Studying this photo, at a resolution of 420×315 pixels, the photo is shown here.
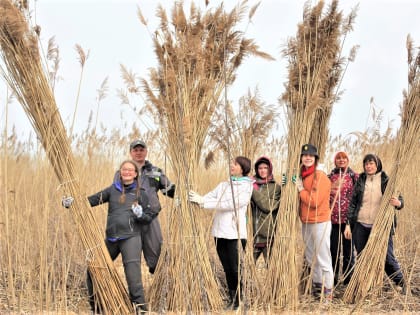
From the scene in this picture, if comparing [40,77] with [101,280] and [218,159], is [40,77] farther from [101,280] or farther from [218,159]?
[218,159]

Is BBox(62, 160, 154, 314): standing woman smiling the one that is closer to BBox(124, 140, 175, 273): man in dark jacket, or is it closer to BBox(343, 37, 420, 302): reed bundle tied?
BBox(124, 140, 175, 273): man in dark jacket

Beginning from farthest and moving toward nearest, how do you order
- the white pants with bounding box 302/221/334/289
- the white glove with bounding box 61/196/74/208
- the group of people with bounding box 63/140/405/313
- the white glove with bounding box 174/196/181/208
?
the white pants with bounding box 302/221/334/289 < the group of people with bounding box 63/140/405/313 < the white glove with bounding box 61/196/74/208 < the white glove with bounding box 174/196/181/208

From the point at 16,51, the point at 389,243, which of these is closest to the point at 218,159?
the point at 389,243

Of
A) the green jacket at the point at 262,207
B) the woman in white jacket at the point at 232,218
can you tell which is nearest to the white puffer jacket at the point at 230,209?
the woman in white jacket at the point at 232,218

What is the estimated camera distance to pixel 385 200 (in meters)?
3.68

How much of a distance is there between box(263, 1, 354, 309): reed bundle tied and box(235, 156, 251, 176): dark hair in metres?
0.40

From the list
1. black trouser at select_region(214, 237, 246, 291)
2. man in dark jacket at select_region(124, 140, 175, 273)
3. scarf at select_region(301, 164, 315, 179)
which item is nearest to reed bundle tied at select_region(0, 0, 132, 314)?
man in dark jacket at select_region(124, 140, 175, 273)

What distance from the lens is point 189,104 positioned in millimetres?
3143

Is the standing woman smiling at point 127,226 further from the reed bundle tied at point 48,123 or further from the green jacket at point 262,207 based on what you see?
the green jacket at point 262,207

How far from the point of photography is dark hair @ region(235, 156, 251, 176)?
360 centimetres

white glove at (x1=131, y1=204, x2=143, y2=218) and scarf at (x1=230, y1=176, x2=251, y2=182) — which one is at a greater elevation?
scarf at (x1=230, y1=176, x2=251, y2=182)

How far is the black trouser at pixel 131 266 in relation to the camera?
3246 mm

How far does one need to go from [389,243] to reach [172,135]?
6.95 feet

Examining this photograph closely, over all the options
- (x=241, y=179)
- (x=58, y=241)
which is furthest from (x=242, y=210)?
(x=58, y=241)
